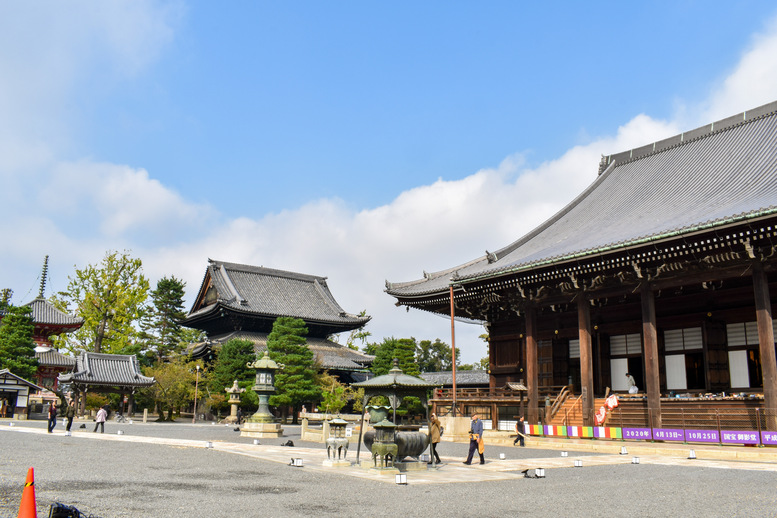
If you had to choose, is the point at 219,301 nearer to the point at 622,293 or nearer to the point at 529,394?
the point at 529,394

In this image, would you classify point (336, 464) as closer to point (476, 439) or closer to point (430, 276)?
point (476, 439)

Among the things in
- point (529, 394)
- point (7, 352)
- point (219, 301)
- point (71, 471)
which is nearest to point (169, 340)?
point (219, 301)

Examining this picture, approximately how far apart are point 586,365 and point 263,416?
13.7 metres

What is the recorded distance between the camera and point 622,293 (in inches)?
783

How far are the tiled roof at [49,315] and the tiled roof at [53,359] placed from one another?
254 cm

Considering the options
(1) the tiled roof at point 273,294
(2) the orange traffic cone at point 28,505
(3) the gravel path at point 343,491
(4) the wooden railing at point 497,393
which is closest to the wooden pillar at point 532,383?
(4) the wooden railing at point 497,393

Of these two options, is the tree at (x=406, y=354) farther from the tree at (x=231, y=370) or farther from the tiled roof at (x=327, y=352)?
the tree at (x=231, y=370)

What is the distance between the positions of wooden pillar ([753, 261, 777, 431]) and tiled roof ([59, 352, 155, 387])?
113 ft

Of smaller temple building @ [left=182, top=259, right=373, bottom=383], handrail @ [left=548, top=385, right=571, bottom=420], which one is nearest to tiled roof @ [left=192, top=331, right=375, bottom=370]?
smaller temple building @ [left=182, top=259, right=373, bottom=383]

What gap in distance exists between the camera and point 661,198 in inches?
893

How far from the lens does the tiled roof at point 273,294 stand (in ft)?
155

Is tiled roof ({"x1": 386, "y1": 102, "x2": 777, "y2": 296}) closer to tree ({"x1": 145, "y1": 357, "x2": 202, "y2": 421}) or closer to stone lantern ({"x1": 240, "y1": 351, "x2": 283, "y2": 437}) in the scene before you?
stone lantern ({"x1": 240, "y1": 351, "x2": 283, "y2": 437})

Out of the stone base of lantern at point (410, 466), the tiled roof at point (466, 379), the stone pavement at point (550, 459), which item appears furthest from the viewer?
the tiled roof at point (466, 379)

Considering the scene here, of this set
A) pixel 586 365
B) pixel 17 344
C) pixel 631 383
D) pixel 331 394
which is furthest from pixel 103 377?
pixel 631 383
